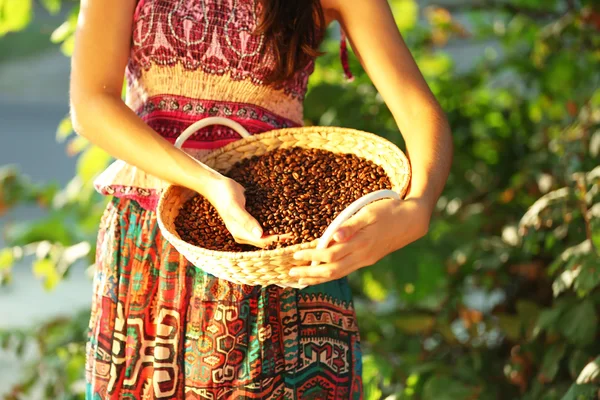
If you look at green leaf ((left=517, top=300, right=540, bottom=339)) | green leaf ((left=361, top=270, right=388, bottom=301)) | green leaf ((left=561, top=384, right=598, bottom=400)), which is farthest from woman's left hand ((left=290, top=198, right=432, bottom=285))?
green leaf ((left=361, top=270, right=388, bottom=301))

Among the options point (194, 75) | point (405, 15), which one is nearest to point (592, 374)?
point (194, 75)

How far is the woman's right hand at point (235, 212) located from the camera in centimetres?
84

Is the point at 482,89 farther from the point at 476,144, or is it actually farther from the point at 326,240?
the point at 326,240

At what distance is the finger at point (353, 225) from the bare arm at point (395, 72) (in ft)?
0.63

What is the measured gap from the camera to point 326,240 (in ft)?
2.59

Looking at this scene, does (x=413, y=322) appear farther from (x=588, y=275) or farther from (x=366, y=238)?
(x=366, y=238)

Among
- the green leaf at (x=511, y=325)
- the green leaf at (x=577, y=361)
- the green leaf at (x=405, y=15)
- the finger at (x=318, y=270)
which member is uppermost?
the green leaf at (x=405, y=15)

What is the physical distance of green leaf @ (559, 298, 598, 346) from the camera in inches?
56.9

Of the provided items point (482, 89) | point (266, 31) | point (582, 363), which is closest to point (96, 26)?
point (266, 31)

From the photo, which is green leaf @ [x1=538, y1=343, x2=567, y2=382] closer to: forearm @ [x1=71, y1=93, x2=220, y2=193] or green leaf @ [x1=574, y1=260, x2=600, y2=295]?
green leaf @ [x1=574, y1=260, x2=600, y2=295]

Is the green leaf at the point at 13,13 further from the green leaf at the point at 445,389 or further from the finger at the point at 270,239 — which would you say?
the green leaf at the point at 445,389

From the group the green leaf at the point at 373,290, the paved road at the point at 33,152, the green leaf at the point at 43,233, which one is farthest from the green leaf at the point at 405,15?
the paved road at the point at 33,152

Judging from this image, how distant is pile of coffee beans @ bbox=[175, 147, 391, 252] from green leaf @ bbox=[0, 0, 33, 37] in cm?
80

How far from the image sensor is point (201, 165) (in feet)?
2.95
